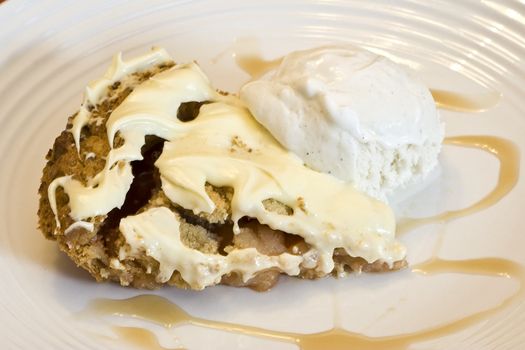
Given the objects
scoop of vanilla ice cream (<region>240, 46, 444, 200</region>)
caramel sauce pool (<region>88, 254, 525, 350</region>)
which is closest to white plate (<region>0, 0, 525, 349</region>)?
caramel sauce pool (<region>88, 254, 525, 350</region>)

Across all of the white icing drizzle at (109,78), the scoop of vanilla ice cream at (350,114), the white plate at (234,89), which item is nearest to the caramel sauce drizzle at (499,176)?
the white plate at (234,89)

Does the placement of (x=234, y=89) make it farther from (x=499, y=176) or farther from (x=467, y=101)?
(x=499, y=176)

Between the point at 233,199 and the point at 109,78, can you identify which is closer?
the point at 233,199

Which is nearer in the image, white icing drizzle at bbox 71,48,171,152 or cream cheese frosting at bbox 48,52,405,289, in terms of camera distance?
cream cheese frosting at bbox 48,52,405,289

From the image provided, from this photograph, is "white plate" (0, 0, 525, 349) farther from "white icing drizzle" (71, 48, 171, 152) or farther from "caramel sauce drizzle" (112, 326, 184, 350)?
"white icing drizzle" (71, 48, 171, 152)

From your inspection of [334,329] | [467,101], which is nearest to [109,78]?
[334,329]

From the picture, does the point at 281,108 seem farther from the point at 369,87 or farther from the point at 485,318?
the point at 485,318
